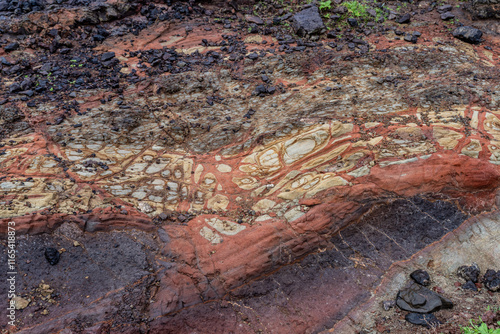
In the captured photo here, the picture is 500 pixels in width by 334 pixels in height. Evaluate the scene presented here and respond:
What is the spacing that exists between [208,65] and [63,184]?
12.5 ft

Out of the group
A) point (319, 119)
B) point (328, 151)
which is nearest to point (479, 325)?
point (328, 151)

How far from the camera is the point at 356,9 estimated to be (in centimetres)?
841

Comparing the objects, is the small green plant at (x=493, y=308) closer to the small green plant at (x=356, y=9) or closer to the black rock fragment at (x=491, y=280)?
the black rock fragment at (x=491, y=280)

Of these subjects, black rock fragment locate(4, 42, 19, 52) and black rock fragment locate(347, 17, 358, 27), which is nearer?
black rock fragment locate(4, 42, 19, 52)

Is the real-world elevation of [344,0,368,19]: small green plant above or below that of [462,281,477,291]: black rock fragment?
above

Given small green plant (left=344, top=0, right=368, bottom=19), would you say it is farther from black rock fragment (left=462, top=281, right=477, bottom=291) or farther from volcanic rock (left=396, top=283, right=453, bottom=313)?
volcanic rock (left=396, top=283, right=453, bottom=313)

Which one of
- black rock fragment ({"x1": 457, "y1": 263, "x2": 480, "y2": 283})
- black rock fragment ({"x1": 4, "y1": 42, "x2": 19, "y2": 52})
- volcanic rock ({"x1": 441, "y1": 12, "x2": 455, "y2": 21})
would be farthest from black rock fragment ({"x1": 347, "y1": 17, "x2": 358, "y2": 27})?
black rock fragment ({"x1": 4, "y1": 42, "x2": 19, "y2": 52})

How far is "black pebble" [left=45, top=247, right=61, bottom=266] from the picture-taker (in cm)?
457

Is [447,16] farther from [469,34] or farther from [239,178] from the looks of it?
[239,178]

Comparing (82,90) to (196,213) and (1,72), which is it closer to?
(1,72)

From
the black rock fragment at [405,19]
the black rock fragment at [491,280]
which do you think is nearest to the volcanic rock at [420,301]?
the black rock fragment at [491,280]

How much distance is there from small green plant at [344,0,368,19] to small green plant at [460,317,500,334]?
6.78m

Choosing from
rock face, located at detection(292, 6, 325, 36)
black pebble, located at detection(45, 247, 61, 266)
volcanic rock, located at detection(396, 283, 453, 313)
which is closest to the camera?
volcanic rock, located at detection(396, 283, 453, 313)

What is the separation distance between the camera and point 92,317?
167 inches
